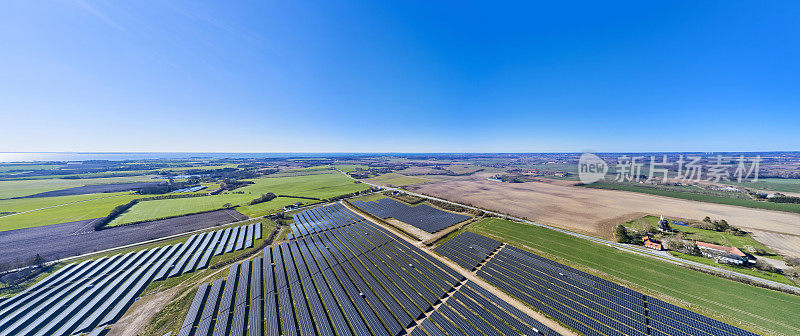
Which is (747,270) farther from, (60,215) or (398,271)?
(60,215)

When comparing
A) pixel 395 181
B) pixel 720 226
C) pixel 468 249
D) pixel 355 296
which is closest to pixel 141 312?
pixel 355 296

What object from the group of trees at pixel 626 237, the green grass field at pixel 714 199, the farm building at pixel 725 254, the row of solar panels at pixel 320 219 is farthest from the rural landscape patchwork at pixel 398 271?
the green grass field at pixel 714 199

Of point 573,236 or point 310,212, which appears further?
point 310,212

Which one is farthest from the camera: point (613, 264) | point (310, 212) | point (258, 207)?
A: point (258, 207)

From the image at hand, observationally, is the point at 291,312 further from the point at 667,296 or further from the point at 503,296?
the point at 667,296

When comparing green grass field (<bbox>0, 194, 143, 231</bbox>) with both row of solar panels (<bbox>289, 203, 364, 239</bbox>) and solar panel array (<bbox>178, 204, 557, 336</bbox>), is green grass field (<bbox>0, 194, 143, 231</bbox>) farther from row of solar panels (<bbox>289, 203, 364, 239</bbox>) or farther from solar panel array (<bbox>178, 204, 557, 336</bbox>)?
solar panel array (<bbox>178, 204, 557, 336</bbox>)

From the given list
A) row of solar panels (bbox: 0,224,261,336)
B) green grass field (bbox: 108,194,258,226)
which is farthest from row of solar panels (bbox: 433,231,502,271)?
green grass field (bbox: 108,194,258,226)

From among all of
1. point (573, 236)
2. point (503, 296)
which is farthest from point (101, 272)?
point (573, 236)

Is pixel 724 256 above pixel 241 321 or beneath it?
above
